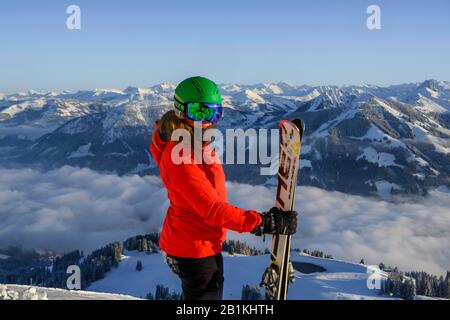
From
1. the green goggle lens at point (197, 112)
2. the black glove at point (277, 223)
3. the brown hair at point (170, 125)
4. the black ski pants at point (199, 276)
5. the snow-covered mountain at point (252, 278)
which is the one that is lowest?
the snow-covered mountain at point (252, 278)

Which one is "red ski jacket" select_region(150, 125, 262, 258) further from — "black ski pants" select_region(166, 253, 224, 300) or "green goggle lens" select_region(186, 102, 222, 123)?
"green goggle lens" select_region(186, 102, 222, 123)

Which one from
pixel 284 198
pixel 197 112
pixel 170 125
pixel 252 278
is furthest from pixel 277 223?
pixel 252 278

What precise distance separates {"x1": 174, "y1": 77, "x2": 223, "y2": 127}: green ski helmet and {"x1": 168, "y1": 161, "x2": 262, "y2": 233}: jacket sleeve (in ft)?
2.38

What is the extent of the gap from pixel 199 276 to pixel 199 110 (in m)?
2.46

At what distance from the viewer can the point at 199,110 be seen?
6109mm

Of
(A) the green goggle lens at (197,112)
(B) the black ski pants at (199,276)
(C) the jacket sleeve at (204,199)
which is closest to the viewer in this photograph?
(C) the jacket sleeve at (204,199)

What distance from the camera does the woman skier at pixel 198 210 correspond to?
5.80 metres

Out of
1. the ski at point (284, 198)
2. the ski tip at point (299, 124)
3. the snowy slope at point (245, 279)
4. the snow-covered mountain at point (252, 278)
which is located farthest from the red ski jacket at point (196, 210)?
the snowy slope at point (245, 279)

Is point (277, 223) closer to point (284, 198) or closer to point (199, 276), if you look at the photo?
point (284, 198)

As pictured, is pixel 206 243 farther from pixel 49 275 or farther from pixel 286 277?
pixel 49 275

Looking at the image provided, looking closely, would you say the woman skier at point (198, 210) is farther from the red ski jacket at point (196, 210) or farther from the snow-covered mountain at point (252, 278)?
the snow-covered mountain at point (252, 278)

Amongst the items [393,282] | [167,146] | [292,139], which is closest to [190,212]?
[167,146]

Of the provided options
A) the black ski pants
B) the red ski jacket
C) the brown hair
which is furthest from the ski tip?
the black ski pants

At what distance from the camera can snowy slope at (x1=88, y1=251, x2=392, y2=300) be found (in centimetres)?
10219
